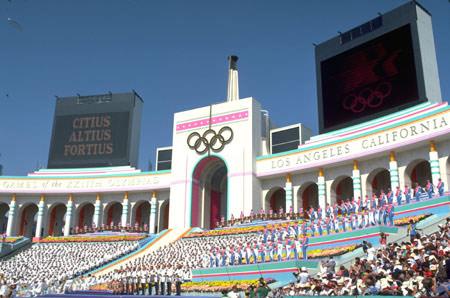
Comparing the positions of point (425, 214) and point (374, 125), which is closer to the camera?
point (425, 214)

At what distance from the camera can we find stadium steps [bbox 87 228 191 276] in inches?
1495

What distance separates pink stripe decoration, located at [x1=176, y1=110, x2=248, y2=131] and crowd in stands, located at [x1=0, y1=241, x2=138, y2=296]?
1497 cm

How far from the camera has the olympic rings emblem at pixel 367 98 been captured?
133 ft

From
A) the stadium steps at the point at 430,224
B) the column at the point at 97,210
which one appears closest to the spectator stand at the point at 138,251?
the column at the point at 97,210

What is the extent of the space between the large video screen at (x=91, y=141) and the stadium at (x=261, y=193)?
0.48 ft

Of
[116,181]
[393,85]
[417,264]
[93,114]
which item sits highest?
[93,114]

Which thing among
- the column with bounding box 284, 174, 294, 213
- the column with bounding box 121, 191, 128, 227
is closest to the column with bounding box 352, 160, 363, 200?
the column with bounding box 284, 174, 294, 213

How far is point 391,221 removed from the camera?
87.6ft

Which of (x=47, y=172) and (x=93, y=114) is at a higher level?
(x=93, y=114)

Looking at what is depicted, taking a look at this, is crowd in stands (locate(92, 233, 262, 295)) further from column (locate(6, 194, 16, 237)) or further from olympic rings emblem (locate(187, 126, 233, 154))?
column (locate(6, 194, 16, 237))

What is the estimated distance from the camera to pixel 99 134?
5834cm

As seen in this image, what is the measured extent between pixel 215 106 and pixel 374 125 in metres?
18.8

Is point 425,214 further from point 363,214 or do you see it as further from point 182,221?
point 182,221

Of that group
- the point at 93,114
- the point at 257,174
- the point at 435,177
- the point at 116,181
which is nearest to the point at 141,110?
the point at 93,114
